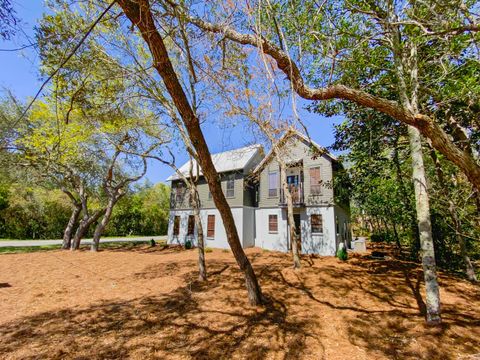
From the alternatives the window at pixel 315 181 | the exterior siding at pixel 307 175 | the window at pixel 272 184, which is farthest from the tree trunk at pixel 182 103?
the window at pixel 272 184

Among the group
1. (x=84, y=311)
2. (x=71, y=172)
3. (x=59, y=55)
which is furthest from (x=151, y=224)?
(x=59, y=55)

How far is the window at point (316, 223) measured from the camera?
13.5 metres

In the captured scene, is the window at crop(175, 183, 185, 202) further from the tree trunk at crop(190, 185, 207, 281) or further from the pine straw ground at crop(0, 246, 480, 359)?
the tree trunk at crop(190, 185, 207, 281)

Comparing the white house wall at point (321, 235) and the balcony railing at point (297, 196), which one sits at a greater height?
the balcony railing at point (297, 196)

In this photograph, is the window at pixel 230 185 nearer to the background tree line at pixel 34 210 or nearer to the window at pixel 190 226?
the window at pixel 190 226

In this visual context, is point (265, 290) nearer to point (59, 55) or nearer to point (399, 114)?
point (399, 114)

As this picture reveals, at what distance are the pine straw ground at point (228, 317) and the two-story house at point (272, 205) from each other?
17.1ft

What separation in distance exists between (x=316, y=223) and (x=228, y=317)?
10.2m

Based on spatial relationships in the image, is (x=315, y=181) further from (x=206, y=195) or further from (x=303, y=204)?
(x=206, y=195)

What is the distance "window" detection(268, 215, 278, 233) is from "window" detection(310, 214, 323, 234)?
2.56 metres

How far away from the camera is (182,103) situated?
12.3 ft

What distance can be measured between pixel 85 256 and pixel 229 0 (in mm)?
13952

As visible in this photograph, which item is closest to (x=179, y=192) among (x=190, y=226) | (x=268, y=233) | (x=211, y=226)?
(x=190, y=226)

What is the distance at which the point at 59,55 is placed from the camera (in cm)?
416
